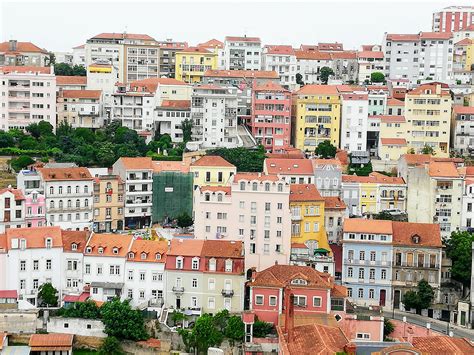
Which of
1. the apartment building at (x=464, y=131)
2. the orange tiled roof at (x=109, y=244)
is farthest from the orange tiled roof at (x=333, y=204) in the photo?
the apartment building at (x=464, y=131)

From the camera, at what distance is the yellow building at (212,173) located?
180 feet

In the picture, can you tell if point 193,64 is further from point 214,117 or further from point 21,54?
point 214,117

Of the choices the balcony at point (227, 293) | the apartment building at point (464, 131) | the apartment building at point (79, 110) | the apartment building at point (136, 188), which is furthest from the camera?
the apartment building at point (79, 110)

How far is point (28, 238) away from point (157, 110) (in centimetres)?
2646

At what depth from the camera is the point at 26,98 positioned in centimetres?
6725

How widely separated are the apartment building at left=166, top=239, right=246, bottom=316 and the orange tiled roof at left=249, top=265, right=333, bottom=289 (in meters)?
1.15

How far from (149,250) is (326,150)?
22.2 m

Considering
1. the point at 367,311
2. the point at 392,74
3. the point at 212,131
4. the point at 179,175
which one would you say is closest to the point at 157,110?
the point at 212,131

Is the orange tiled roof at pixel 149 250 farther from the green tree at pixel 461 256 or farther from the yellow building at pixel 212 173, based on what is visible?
the green tree at pixel 461 256

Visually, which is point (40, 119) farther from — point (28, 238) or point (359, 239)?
point (359, 239)

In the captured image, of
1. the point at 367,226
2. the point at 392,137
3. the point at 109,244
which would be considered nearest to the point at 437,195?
the point at 367,226

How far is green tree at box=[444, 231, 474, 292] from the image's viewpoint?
150ft

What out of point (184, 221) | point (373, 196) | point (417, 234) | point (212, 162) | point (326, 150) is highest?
point (326, 150)

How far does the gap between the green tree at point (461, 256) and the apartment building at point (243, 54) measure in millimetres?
40144
